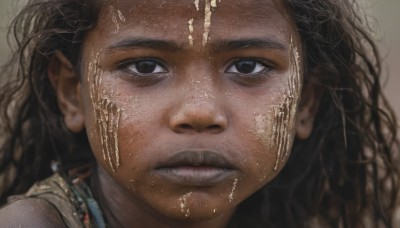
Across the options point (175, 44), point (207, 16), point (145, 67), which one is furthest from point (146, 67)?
point (207, 16)

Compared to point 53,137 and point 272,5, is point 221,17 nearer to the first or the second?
point 272,5

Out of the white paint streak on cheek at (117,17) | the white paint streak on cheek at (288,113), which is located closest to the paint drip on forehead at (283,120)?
the white paint streak on cheek at (288,113)

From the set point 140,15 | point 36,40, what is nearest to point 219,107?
point 140,15

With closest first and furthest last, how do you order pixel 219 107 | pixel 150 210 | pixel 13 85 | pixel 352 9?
pixel 219 107, pixel 150 210, pixel 352 9, pixel 13 85

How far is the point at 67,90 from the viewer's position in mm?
2707

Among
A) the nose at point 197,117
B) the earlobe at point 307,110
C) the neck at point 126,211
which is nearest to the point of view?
the nose at point 197,117

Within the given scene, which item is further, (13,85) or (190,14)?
(13,85)

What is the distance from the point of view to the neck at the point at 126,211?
102 inches

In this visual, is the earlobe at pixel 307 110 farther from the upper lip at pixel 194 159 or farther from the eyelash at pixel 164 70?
the upper lip at pixel 194 159

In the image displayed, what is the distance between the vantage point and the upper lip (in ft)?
7.41

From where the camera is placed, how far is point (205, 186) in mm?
2330

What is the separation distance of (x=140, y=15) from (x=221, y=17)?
22 centimetres

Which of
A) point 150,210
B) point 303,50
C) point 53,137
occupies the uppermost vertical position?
point 303,50

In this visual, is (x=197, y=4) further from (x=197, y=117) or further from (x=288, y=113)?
(x=288, y=113)
